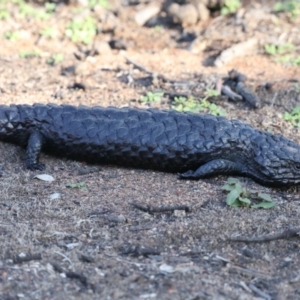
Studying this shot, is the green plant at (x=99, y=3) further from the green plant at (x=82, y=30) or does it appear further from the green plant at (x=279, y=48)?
the green plant at (x=279, y=48)

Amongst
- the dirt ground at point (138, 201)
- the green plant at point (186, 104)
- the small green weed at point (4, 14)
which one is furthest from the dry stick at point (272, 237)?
the small green weed at point (4, 14)

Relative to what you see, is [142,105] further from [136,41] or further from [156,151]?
[136,41]

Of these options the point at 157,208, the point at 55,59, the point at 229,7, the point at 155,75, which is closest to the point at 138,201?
the point at 157,208

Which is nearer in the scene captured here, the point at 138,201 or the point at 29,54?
the point at 138,201

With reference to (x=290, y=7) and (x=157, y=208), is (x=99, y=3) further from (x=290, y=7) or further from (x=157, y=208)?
(x=157, y=208)

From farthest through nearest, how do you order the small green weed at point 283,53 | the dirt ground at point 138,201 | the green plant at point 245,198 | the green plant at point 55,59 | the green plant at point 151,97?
the green plant at point 55,59 < the small green weed at point 283,53 < the green plant at point 151,97 < the green plant at point 245,198 < the dirt ground at point 138,201

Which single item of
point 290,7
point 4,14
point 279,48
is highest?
point 290,7

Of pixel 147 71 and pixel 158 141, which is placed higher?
pixel 158 141
